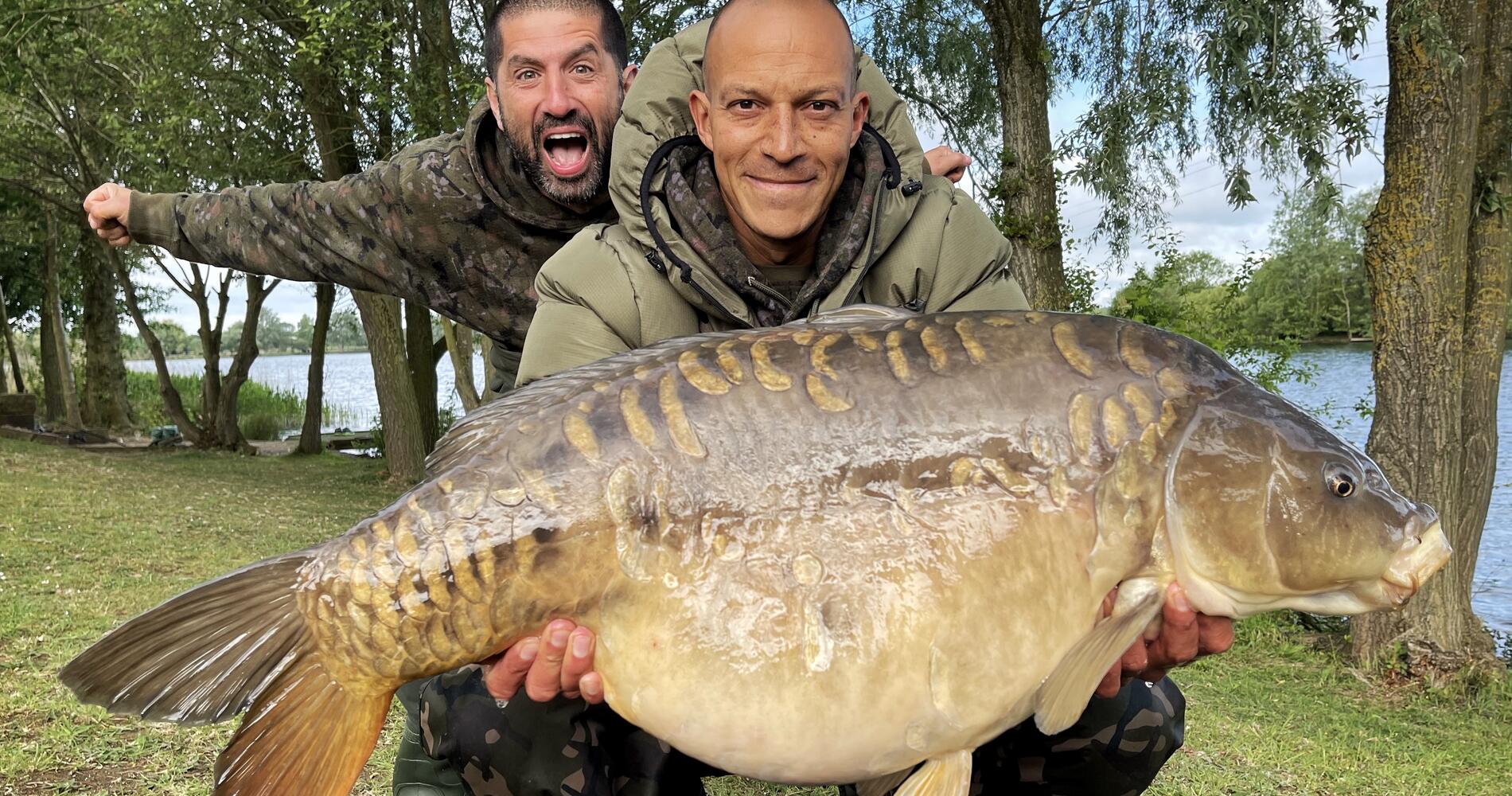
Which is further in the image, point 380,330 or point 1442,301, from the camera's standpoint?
point 380,330

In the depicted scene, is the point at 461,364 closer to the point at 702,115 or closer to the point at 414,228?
the point at 414,228

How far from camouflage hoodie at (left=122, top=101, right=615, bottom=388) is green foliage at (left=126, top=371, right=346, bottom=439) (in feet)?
62.6

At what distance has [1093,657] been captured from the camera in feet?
6.02

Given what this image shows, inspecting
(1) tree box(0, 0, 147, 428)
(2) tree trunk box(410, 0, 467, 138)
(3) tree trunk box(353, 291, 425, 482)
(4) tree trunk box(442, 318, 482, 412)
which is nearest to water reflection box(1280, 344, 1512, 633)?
(2) tree trunk box(410, 0, 467, 138)

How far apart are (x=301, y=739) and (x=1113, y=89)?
8.29 meters

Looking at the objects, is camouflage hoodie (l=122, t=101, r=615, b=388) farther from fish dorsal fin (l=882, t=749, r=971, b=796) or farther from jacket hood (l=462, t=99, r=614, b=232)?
fish dorsal fin (l=882, t=749, r=971, b=796)

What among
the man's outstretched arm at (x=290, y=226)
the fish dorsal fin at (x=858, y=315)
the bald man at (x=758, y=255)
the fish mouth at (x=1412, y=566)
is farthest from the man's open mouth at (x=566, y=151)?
the fish mouth at (x=1412, y=566)

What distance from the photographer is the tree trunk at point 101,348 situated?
2034 centimetres

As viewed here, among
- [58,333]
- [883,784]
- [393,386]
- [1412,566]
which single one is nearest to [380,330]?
[393,386]

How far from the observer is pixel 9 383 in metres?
31.4

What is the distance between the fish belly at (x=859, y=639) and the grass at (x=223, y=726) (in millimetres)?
2104

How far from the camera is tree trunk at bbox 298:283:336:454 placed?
60.1 ft

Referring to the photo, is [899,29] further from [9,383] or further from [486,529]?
[9,383]

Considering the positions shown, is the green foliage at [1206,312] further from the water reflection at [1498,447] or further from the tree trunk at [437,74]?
the tree trunk at [437,74]
